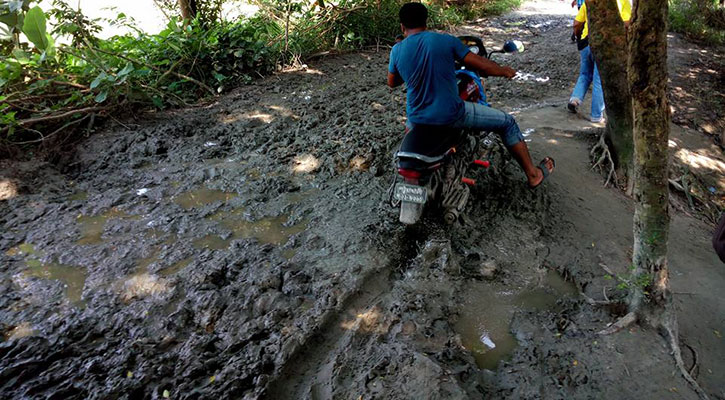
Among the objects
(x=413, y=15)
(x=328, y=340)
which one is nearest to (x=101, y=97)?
(x=413, y=15)

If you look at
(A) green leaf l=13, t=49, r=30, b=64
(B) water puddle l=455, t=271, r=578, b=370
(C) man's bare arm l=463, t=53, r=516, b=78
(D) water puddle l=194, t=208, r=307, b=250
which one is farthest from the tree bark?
(A) green leaf l=13, t=49, r=30, b=64

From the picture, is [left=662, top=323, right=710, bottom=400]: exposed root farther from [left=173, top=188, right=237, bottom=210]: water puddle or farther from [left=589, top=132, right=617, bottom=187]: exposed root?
[left=173, top=188, right=237, bottom=210]: water puddle

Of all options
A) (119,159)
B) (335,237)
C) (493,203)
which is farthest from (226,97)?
(493,203)

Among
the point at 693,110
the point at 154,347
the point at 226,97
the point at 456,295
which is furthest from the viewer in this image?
the point at 693,110

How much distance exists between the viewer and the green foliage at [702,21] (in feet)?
37.6

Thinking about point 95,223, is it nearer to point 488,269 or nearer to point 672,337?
point 488,269

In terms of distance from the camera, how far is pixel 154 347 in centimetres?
261

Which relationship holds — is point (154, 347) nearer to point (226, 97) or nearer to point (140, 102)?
point (140, 102)

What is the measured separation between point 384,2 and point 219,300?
28.4ft

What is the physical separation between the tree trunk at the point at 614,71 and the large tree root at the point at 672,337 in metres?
2.46

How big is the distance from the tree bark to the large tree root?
10 cm

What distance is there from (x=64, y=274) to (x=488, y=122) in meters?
3.60

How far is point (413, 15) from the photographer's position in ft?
11.0

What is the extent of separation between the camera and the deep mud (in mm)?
2457
